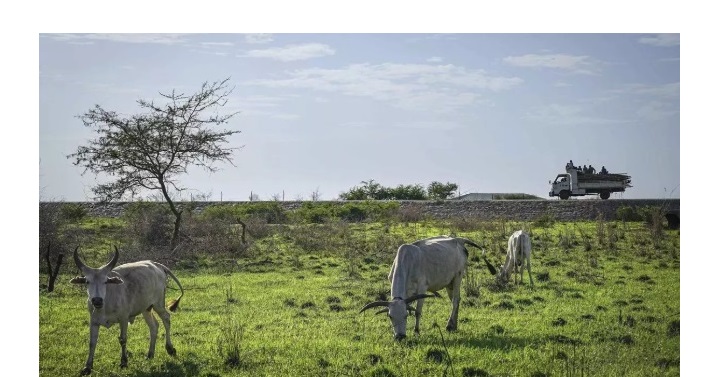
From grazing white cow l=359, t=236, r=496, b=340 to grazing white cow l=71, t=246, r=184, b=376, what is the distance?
9.34 feet

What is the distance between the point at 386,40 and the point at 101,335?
20.9 ft

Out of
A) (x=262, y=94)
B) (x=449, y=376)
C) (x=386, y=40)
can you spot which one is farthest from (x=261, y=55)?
(x=449, y=376)

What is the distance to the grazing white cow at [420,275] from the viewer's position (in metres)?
11.5

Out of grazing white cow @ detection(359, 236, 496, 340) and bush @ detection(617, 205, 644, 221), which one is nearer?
grazing white cow @ detection(359, 236, 496, 340)

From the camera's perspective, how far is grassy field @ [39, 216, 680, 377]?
418 inches

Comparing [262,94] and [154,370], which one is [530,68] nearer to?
[262,94]

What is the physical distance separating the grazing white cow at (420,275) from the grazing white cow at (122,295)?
2847mm

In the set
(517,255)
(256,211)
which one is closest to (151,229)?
(256,211)

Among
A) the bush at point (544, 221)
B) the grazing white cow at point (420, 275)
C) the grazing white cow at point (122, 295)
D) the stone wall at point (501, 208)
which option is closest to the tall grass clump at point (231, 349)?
the grazing white cow at point (122, 295)

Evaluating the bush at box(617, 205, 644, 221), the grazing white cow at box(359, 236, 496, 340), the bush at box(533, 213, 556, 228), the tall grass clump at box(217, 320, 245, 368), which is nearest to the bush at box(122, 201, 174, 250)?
the tall grass clump at box(217, 320, 245, 368)

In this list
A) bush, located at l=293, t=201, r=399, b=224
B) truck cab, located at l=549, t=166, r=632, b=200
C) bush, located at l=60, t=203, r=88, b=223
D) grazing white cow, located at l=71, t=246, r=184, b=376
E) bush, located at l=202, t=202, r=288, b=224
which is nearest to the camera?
grazing white cow, located at l=71, t=246, r=184, b=376

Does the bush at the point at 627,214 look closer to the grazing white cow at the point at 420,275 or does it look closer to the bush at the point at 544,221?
the bush at the point at 544,221

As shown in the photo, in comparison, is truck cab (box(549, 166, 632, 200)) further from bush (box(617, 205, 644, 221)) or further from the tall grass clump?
the tall grass clump

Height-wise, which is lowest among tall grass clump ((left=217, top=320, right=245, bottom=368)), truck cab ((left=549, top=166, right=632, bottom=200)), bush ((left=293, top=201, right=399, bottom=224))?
tall grass clump ((left=217, top=320, right=245, bottom=368))
